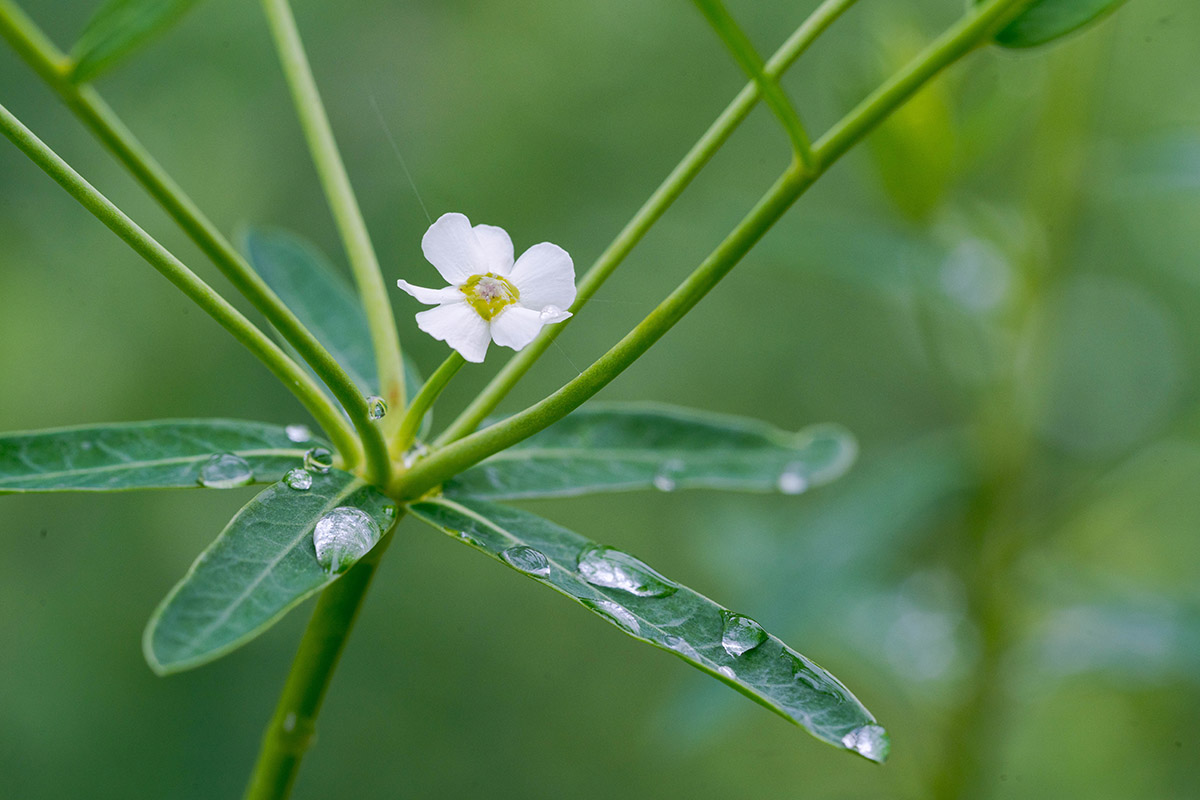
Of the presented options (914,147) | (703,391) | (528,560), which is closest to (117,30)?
(528,560)

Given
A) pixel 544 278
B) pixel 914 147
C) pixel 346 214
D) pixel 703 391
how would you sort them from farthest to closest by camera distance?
pixel 703 391 < pixel 914 147 < pixel 346 214 < pixel 544 278

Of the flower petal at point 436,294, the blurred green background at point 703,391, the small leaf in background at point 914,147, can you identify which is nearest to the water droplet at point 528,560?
the flower petal at point 436,294

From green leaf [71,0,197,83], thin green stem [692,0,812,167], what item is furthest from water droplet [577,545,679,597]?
green leaf [71,0,197,83]

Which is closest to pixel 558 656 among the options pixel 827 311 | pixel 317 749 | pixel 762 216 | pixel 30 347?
pixel 317 749

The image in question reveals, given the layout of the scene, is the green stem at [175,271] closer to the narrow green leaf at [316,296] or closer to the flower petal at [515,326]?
the flower petal at [515,326]

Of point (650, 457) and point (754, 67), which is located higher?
point (754, 67)

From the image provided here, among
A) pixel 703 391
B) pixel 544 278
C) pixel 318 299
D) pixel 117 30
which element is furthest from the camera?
pixel 703 391

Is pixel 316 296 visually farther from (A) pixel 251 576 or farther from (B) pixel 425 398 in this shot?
(A) pixel 251 576
